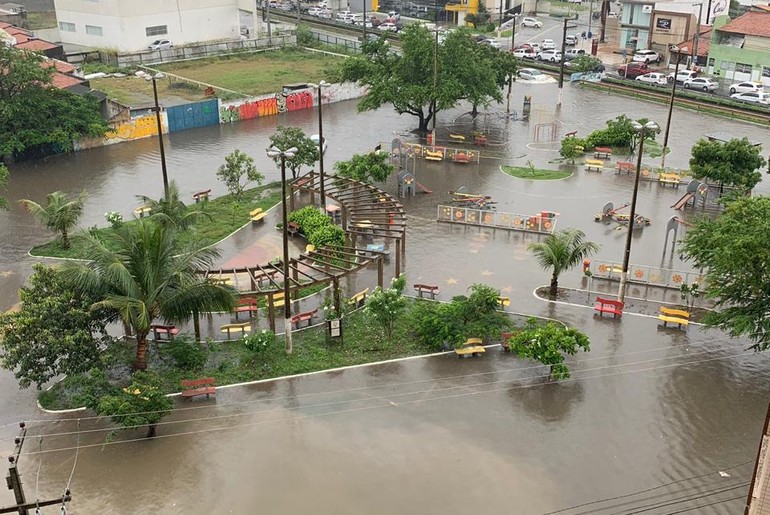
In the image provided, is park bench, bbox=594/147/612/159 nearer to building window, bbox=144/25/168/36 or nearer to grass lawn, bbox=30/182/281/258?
grass lawn, bbox=30/182/281/258

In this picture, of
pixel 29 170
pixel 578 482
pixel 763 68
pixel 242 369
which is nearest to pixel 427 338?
pixel 242 369

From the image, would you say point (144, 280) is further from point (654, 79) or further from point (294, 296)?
point (654, 79)

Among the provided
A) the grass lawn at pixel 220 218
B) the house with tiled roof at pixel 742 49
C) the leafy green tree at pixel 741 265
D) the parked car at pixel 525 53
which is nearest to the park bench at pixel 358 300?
the grass lawn at pixel 220 218

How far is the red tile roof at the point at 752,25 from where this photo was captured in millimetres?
62062

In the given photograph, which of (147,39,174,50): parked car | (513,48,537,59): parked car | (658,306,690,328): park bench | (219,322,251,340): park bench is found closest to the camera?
(219,322,251,340): park bench

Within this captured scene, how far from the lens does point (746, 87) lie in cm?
5919

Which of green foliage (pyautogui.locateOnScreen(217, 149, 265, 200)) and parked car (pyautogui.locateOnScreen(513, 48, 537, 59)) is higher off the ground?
parked car (pyautogui.locateOnScreen(513, 48, 537, 59))

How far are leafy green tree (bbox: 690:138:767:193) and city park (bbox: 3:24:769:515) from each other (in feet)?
0.21

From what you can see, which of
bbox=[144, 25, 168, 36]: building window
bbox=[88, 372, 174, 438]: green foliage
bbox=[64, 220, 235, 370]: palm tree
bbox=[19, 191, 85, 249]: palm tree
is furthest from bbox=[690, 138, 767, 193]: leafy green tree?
bbox=[144, 25, 168, 36]: building window

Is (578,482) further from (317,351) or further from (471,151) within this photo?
(471,151)

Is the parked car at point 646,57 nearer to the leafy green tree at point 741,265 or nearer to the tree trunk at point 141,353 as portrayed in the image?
the leafy green tree at point 741,265

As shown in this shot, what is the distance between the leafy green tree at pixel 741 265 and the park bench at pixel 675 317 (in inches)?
53.0

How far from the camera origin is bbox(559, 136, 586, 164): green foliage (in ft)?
148

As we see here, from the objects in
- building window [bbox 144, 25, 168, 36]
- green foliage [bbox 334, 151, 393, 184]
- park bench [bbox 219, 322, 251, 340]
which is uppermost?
building window [bbox 144, 25, 168, 36]
